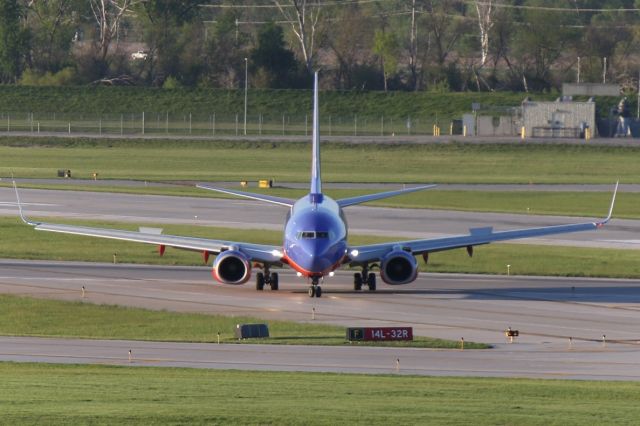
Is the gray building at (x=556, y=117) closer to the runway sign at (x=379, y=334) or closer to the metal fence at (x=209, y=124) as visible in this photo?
the metal fence at (x=209, y=124)

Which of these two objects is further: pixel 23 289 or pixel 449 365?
pixel 23 289

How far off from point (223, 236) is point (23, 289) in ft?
52.9

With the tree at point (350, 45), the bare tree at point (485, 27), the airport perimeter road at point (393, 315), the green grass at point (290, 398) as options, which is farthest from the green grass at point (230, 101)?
the green grass at point (290, 398)

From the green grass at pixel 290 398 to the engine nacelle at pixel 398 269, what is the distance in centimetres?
1504

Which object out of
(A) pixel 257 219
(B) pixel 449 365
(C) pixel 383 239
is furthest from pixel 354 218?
(B) pixel 449 365

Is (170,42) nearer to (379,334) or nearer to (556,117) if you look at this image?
(556,117)

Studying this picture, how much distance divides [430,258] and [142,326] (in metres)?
20.3

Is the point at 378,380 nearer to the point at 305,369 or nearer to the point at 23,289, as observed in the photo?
the point at 305,369

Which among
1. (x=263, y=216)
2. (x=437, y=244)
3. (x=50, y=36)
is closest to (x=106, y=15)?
(x=50, y=36)

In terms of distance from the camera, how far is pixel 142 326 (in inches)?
1535

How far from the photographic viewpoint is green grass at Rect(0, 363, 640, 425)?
2286cm

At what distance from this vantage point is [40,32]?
173m

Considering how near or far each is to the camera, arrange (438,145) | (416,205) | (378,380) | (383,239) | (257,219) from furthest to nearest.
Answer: (438,145) < (416,205) < (257,219) < (383,239) < (378,380)

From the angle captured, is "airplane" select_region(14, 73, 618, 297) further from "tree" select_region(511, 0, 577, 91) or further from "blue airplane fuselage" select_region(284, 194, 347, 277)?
"tree" select_region(511, 0, 577, 91)
